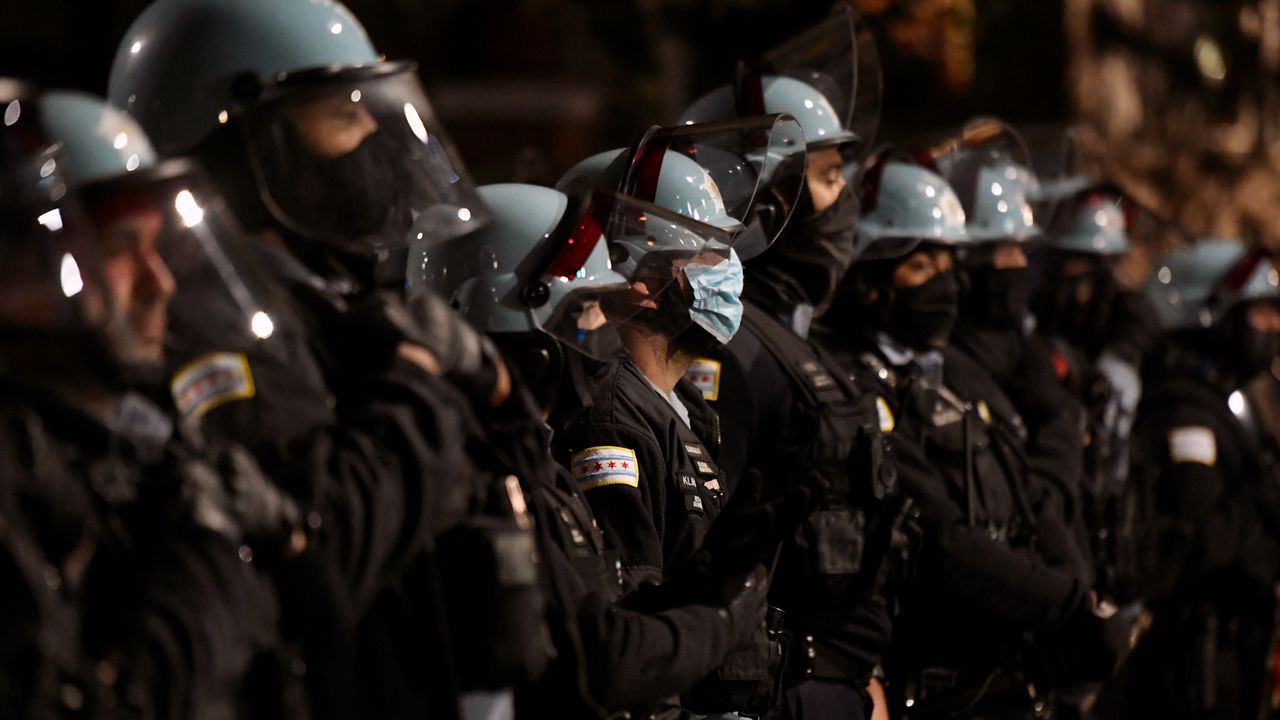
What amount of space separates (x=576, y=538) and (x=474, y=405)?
39 centimetres

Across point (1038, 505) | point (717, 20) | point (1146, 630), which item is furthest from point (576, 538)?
point (717, 20)

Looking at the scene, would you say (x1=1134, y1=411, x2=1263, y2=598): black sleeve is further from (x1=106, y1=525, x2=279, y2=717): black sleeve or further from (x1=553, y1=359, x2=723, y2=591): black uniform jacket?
(x1=106, y1=525, x2=279, y2=717): black sleeve

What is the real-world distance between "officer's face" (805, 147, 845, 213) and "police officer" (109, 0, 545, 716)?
2.18 m

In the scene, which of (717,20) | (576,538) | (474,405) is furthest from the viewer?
(717,20)

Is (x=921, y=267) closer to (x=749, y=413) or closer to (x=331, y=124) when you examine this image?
(x=749, y=413)

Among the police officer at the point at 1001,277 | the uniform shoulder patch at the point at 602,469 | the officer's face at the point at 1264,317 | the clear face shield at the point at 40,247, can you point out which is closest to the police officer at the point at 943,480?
the police officer at the point at 1001,277

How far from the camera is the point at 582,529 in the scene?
153 inches

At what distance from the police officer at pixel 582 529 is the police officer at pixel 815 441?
0.78m

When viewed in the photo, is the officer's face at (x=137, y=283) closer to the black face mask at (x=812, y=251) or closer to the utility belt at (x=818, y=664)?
the utility belt at (x=818, y=664)

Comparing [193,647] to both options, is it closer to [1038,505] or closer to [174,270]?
[174,270]

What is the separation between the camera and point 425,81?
18.0 m

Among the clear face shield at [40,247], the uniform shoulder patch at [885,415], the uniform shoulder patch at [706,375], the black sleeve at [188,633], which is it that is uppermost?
the clear face shield at [40,247]

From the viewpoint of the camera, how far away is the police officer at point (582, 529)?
3.81 m

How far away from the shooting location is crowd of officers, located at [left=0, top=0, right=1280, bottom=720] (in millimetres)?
2939
